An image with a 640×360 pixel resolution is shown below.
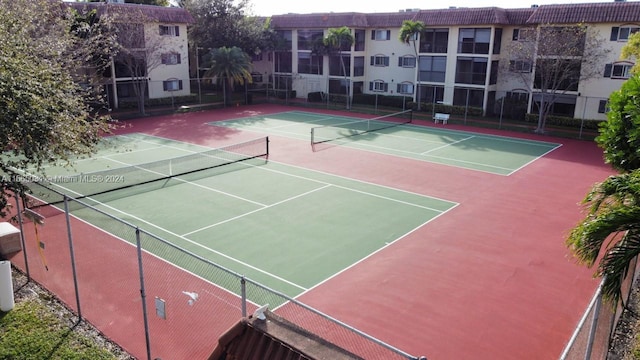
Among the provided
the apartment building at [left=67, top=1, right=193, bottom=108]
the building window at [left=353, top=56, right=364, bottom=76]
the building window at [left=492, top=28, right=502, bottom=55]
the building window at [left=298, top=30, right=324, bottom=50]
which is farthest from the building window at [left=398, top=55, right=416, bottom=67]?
the apartment building at [left=67, top=1, right=193, bottom=108]

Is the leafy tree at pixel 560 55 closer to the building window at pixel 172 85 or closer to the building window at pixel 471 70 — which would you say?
the building window at pixel 471 70

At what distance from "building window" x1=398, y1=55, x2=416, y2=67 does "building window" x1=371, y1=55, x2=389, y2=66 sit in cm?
152

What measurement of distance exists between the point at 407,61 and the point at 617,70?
17.5 m

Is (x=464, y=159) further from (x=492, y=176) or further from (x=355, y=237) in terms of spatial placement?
(x=355, y=237)

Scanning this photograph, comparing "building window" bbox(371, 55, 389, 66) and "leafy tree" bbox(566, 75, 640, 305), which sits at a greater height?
"building window" bbox(371, 55, 389, 66)

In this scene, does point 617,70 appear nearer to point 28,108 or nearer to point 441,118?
point 441,118

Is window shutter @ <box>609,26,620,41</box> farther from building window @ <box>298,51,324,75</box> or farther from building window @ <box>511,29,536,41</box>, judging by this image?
building window @ <box>298,51,324,75</box>

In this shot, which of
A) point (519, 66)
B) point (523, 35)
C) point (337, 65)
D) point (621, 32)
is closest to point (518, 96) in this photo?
point (519, 66)

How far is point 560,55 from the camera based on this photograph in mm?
33781

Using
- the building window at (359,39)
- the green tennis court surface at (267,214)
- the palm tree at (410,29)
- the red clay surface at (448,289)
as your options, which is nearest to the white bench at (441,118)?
the palm tree at (410,29)

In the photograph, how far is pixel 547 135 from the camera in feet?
118

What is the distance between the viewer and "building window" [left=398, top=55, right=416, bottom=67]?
1847 inches

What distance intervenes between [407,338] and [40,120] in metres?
8.86

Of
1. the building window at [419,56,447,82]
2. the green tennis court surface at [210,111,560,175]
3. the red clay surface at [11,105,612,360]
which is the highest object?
the building window at [419,56,447,82]
